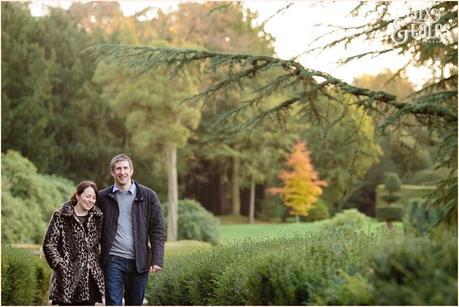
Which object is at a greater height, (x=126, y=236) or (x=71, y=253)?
(x=126, y=236)

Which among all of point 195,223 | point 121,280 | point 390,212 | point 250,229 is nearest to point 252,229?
point 250,229

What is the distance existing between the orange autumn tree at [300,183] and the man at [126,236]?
22.9 m

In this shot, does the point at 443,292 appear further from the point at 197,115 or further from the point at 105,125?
the point at 105,125

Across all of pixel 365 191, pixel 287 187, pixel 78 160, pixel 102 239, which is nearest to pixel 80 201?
pixel 102 239

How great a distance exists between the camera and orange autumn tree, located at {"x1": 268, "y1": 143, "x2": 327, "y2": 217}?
93.7 feet

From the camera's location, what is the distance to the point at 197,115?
23.0 metres

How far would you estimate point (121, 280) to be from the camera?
562cm

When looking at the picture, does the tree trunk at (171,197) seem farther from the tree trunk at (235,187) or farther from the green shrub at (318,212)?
the green shrub at (318,212)

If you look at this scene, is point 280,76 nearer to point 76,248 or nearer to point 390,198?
point 76,248

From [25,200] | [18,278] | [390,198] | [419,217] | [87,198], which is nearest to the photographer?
[87,198]

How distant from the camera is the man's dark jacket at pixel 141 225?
18.2 ft

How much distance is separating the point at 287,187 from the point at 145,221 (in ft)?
78.1

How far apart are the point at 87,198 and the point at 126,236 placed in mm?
437

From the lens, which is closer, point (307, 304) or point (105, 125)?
point (307, 304)
